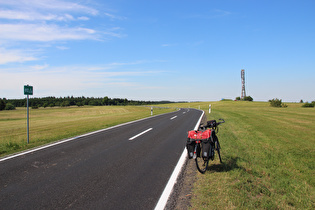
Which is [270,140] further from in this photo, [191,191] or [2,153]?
[2,153]

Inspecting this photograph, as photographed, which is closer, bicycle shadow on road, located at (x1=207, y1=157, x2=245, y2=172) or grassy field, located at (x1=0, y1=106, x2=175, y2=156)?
bicycle shadow on road, located at (x1=207, y1=157, x2=245, y2=172)

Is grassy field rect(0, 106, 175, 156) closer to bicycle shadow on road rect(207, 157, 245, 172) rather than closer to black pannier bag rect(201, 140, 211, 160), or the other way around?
black pannier bag rect(201, 140, 211, 160)

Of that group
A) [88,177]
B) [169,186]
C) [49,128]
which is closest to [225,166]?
[169,186]

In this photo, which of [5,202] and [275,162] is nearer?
[5,202]

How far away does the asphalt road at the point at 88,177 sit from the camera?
122 inches

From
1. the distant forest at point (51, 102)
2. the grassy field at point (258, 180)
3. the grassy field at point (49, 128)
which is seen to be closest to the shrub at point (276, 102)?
the grassy field at point (49, 128)

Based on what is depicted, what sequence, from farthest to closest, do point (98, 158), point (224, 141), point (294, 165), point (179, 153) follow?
point (224, 141), point (179, 153), point (98, 158), point (294, 165)

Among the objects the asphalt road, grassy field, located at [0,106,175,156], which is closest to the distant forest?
grassy field, located at [0,106,175,156]

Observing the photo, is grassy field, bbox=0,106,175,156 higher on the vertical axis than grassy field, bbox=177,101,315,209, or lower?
lower

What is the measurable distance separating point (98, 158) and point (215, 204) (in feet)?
12.4

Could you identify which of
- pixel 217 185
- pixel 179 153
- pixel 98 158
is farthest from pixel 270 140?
pixel 98 158

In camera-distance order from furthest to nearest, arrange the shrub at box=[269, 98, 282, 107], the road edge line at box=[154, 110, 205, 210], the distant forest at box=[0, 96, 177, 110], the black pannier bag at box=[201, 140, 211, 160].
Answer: the distant forest at box=[0, 96, 177, 110], the shrub at box=[269, 98, 282, 107], the black pannier bag at box=[201, 140, 211, 160], the road edge line at box=[154, 110, 205, 210]

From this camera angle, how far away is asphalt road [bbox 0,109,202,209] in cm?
309

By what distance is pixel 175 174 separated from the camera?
14.0 ft
